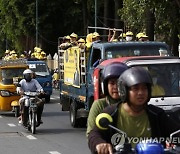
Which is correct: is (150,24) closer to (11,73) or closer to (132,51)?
(11,73)

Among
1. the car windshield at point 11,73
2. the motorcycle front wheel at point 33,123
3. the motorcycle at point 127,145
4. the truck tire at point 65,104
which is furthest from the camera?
the car windshield at point 11,73

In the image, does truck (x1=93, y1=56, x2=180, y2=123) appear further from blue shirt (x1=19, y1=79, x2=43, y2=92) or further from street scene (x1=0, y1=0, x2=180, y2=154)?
blue shirt (x1=19, y1=79, x2=43, y2=92)

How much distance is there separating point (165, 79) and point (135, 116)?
22.1 feet

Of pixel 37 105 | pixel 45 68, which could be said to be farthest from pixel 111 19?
pixel 37 105

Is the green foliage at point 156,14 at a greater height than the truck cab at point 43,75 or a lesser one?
greater

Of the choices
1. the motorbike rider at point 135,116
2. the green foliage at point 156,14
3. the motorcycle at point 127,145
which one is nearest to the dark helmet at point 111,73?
the motorbike rider at point 135,116

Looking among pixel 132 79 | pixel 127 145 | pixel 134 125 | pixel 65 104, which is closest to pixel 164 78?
pixel 134 125

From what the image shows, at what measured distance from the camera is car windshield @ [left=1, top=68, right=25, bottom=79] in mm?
22031

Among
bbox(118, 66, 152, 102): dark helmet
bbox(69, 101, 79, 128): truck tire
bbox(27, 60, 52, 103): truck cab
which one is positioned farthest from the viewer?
bbox(27, 60, 52, 103): truck cab

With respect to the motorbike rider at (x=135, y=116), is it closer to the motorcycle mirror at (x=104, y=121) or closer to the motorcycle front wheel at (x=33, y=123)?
the motorcycle mirror at (x=104, y=121)

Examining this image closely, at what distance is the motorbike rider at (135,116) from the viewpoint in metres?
4.50

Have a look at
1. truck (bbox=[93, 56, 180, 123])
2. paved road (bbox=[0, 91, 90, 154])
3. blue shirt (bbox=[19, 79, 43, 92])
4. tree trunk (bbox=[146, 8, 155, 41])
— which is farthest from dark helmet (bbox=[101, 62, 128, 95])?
tree trunk (bbox=[146, 8, 155, 41])

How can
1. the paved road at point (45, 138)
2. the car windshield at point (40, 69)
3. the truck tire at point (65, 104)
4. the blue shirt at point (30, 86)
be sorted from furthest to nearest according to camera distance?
1. the car windshield at point (40, 69)
2. the truck tire at point (65, 104)
3. the blue shirt at point (30, 86)
4. the paved road at point (45, 138)

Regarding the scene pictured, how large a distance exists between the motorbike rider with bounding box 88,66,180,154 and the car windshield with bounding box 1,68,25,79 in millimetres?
17436
